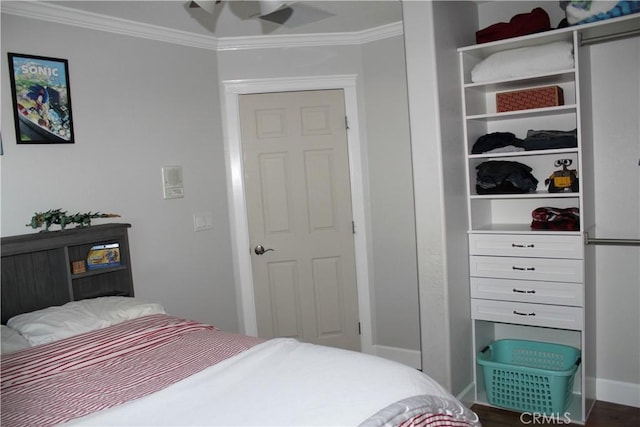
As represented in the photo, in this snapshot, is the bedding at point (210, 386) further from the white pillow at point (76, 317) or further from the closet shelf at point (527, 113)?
the closet shelf at point (527, 113)

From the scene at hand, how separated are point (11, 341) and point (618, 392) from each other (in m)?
3.17

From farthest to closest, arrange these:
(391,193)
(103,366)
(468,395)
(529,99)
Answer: (391,193), (468,395), (529,99), (103,366)

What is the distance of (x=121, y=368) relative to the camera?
1.95 meters

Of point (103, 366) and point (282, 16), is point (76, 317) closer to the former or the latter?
point (103, 366)

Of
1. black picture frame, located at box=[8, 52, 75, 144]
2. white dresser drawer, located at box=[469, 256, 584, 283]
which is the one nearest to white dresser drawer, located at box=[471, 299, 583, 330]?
white dresser drawer, located at box=[469, 256, 584, 283]

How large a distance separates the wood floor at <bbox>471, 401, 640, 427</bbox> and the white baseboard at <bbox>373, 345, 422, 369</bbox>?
73 centimetres

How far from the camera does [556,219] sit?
9.48 feet

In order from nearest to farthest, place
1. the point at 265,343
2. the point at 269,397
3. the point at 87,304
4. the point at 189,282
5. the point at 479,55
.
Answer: the point at 269,397 → the point at 265,343 → the point at 87,304 → the point at 479,55 → the point at 189,282

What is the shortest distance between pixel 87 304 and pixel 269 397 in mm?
1373

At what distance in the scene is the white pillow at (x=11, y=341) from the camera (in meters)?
2.12

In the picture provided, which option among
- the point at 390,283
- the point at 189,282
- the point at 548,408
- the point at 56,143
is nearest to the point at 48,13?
the point at 56,143

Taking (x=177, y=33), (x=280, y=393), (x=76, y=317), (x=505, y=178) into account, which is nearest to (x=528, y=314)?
(x=505, y=178)

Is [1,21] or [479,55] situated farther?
[479,55]

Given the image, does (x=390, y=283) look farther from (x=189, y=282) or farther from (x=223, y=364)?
(x=223, y=364)
